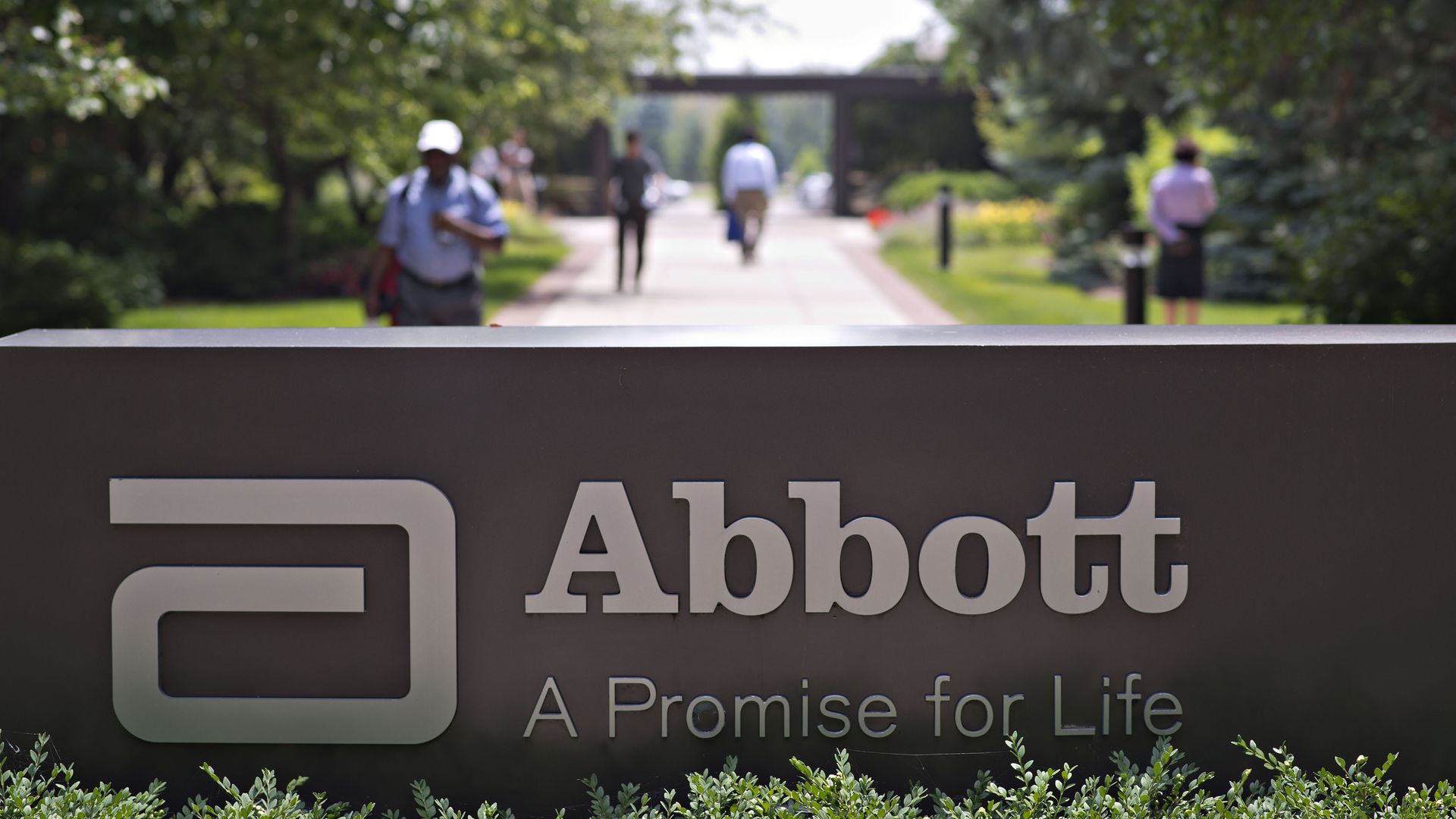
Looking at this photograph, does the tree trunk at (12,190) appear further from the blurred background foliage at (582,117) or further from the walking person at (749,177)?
the walking person at (749,177)

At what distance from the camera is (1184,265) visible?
14.7 metres

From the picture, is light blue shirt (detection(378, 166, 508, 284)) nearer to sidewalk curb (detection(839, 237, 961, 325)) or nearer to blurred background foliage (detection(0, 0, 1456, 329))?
blurred background foliage (detection(0, 0, 1456, 329))

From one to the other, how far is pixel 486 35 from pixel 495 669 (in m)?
17.2

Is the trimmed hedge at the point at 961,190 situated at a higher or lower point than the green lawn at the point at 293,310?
higher

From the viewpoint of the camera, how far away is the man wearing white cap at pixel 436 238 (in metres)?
8.47

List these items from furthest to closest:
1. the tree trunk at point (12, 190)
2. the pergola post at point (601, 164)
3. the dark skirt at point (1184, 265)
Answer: the pergola post at point (601, 164) → the tree trunk at point (12, 190) → the dark skirt at point (1184, 265)

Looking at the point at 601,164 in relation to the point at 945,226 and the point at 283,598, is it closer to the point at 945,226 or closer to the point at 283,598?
the point at 945,226

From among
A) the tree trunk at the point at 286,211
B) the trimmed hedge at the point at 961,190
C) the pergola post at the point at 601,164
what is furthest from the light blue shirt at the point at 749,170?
the pergola post at the point at 601,164

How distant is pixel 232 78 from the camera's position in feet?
66.1

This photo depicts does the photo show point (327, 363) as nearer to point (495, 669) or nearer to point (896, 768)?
point (495, 669)

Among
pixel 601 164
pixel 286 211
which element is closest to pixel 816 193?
pixel 601 164

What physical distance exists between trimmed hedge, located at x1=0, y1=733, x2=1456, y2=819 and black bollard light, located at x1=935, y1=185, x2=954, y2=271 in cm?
1960

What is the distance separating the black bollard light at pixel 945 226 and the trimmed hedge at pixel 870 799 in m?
19.6

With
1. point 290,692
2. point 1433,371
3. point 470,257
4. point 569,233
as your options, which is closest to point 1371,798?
point 1433,371
